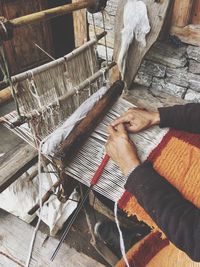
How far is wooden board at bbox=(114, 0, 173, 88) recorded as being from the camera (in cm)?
186

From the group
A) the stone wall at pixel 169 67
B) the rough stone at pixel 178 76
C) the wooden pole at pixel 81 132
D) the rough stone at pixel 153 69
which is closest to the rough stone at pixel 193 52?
the stone wall at pixel 169 67

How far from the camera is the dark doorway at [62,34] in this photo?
5.39m

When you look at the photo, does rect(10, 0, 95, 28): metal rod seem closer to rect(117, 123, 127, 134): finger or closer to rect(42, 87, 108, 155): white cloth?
rect(42, 87, 108, 155): white cloth

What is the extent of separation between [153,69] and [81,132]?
1196 millimetres

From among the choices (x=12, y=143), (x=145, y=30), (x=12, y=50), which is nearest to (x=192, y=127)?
(x=145, y=30)

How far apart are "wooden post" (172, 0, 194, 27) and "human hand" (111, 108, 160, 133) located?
890 millimetres

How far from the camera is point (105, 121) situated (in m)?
1.48

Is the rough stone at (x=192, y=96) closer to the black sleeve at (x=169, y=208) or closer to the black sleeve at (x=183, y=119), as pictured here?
the black sleeve at (x=183, y=119)

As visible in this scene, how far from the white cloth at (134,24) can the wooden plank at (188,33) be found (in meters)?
0.24

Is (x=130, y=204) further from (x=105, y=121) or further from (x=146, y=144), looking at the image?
(x=105, y=121)

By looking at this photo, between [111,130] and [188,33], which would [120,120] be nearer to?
[111,130]

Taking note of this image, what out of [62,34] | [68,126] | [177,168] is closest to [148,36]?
[68,126]

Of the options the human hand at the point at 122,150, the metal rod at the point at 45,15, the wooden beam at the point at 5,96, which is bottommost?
the human hand at the point at 122,150

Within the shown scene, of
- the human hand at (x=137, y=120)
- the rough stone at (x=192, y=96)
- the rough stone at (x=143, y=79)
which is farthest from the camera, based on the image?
the rough stone at (x=143, y=79)
